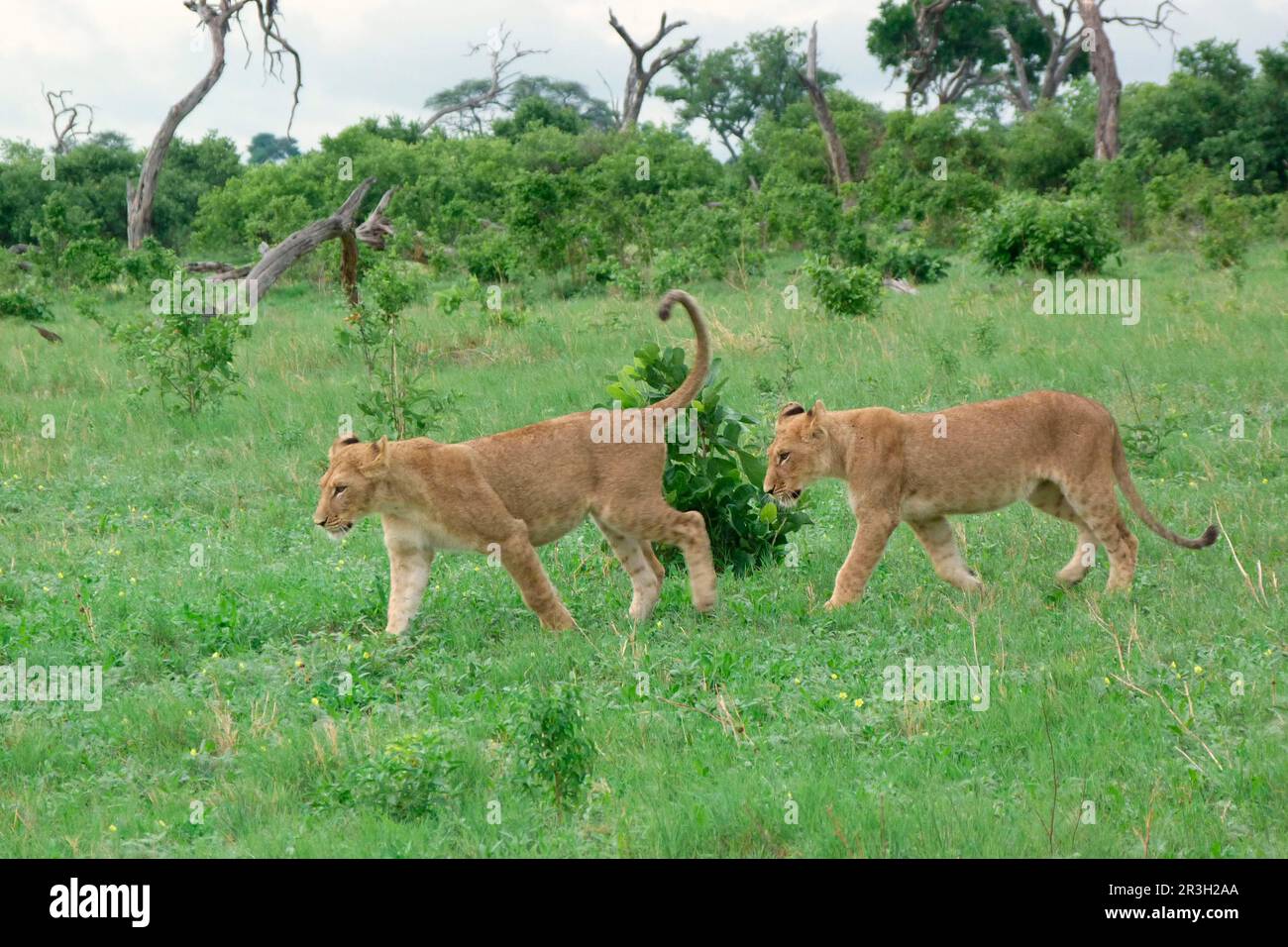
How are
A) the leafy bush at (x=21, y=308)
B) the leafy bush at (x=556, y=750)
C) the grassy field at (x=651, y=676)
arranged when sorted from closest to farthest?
the grassy field at (x=651, y=676)
the leafy bush at (x=556, y=750)
the leafy bush at (x=21, y=308)

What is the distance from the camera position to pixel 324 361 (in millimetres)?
14586

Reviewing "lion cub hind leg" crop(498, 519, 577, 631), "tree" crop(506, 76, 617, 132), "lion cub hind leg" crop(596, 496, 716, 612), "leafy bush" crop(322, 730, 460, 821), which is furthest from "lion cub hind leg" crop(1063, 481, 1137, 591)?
"tree" crop(506, 76, 617, 132)

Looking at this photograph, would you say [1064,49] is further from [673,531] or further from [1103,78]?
[673,531]

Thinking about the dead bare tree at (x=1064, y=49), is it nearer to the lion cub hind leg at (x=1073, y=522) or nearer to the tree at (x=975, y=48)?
the tree at (x=975, y=48)

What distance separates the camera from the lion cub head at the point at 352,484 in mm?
6703

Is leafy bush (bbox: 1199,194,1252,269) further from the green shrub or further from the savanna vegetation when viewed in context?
the green shrub

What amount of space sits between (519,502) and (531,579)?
383mm

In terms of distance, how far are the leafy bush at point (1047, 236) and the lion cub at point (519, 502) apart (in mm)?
11887

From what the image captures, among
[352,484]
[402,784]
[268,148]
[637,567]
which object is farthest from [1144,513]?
[268,148]

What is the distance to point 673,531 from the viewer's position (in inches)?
277

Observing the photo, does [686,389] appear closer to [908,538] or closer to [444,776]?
[908,538]

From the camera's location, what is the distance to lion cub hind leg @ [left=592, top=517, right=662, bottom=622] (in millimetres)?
7105

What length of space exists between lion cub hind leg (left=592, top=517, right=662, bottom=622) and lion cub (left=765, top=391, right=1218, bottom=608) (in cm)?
72

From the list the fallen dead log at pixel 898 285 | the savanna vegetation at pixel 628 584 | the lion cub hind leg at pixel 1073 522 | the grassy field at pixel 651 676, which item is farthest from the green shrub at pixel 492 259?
Result: the lion cub hind leg at pixel 1073 522
